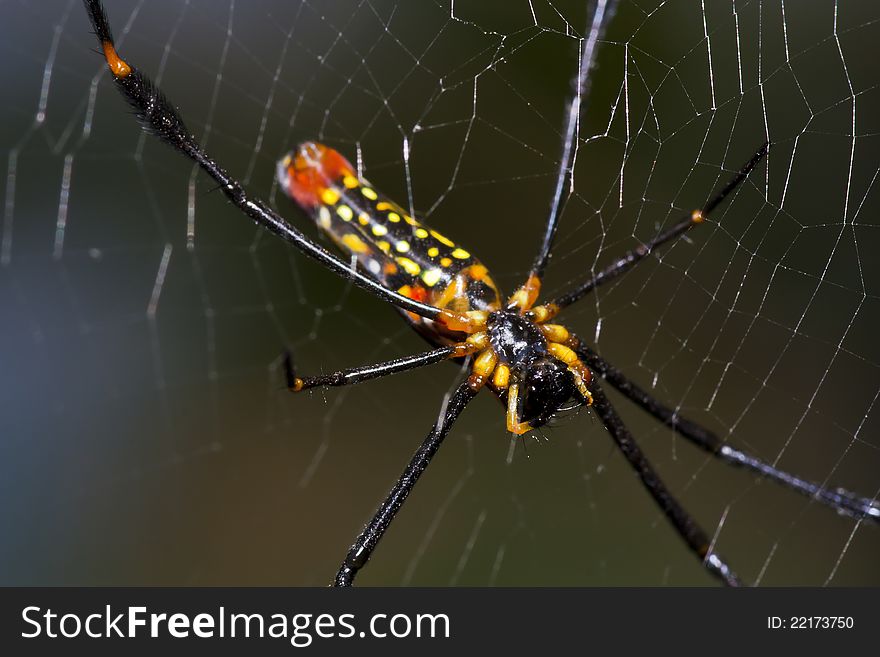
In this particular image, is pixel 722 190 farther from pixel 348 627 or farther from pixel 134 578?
pixel 134 578

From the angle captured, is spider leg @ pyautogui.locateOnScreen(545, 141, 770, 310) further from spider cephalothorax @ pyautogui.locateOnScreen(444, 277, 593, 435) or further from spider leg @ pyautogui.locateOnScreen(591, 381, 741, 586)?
spider leg @ pyautogui.locateOnScreen(591, 381, 741, 586)

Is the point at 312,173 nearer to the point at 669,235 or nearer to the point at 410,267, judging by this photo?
the point at 410,267

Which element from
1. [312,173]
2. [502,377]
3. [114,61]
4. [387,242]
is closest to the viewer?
[114,61]

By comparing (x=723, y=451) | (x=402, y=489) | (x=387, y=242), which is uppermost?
(x=387, y=242)

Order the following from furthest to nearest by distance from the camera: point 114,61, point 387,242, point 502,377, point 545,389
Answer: point 387,242
point 502,377
point 545,389
point 114,61

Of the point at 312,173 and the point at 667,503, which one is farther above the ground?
the point at 312,173

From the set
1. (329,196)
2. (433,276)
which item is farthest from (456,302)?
(329,196)

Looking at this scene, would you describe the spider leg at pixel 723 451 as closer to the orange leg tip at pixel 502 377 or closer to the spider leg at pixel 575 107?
the orange leg tip at pixel 502 377
